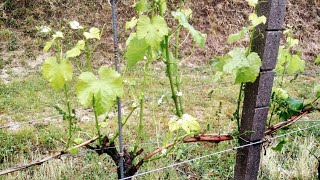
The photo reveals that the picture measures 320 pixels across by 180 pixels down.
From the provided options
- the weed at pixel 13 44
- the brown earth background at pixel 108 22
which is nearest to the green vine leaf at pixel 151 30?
the brown earth background at pixel 108 22

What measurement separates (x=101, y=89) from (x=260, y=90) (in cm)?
85

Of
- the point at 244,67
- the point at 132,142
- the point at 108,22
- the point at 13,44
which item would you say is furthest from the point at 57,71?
the point at 108,22

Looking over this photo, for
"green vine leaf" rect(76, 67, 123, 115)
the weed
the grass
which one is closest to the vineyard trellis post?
Answer: the grass

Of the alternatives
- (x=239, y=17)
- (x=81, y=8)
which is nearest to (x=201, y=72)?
(x=239, y=17)

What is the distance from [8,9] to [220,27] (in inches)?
152

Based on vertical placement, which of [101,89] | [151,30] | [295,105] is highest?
[151,30]

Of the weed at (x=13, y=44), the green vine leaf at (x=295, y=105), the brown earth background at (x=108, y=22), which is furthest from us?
the brown earth background at (x=108, y=22)

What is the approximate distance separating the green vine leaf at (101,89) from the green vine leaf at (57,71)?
0.08 metres

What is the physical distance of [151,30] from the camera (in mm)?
1469

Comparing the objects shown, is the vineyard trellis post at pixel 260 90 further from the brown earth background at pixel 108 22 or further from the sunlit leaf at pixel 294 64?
the brown earth background at pixel 108 22

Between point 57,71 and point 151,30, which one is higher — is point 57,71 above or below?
below

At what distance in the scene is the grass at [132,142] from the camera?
2807 mm

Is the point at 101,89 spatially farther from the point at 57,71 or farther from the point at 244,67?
the point at 244,67

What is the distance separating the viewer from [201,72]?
18.6 ft
